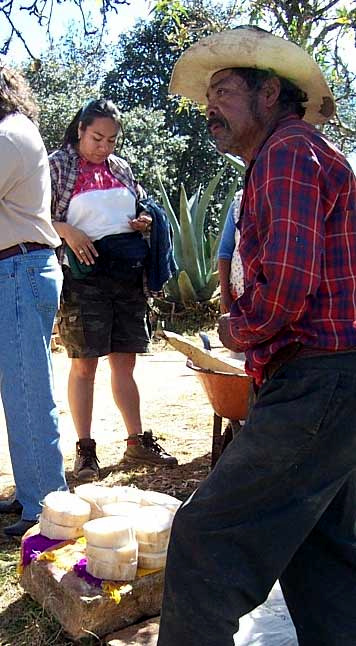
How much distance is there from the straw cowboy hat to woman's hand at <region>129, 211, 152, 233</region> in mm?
1967

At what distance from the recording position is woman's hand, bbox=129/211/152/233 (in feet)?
14.5

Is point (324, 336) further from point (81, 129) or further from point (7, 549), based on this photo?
point (81, 129)

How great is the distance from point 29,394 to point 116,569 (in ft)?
3.25

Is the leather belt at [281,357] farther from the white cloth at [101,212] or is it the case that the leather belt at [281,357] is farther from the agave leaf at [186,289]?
the agave leaf at [186,289]

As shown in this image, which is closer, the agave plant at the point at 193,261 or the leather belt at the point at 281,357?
the leather belt at the point at 281,357

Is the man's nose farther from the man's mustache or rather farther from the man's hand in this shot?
the man's hand

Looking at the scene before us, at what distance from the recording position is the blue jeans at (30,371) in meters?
3.52

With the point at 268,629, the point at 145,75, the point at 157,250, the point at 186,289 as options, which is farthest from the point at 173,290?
the point at 145,75

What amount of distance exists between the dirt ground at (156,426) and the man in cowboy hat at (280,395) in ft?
6.85

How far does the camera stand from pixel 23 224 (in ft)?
11.5

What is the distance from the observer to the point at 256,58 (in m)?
2.25

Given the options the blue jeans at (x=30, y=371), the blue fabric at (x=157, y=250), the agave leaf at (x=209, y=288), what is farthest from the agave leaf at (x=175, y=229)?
the blue jeans at (x=30, y=371)

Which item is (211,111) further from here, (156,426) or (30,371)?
(156,426)

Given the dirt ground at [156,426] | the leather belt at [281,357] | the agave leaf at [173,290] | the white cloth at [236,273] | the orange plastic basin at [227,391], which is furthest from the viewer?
the agave leaf at [173,290]
